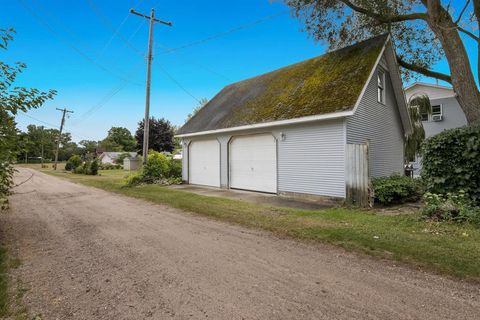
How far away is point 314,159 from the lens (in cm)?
1028

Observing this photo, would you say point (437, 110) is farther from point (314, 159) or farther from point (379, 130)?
point (314, 159)

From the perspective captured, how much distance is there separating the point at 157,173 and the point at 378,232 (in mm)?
13611

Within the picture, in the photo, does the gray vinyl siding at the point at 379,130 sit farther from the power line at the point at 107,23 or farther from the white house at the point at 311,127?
the power line at the point at 107,23

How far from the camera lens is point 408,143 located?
1608cm

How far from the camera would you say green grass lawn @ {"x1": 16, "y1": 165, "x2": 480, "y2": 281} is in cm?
413

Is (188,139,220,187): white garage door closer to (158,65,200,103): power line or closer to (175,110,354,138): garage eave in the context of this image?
(175,110,354,138): garage eave

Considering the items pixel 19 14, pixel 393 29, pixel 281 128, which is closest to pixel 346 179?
pixel 281 128

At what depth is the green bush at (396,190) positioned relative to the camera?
895 centimetres

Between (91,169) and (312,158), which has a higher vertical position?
(312,158)

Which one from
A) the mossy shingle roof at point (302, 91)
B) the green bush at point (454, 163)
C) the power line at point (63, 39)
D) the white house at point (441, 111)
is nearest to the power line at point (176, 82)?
the power line at point (63, 39)

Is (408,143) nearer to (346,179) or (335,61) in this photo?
(335,61)

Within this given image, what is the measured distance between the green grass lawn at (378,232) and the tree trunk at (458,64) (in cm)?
406

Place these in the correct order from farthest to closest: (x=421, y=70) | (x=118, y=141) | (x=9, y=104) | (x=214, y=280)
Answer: (x=118, y=141)
(x=421, y=70)
(x=9, y=104)
(x=214, y=280)

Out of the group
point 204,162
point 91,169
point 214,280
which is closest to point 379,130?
point 204,162
